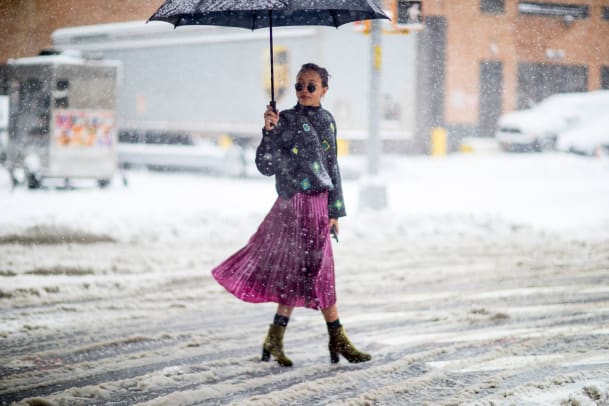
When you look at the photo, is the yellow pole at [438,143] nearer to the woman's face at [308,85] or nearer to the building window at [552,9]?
the building window at [552,9]

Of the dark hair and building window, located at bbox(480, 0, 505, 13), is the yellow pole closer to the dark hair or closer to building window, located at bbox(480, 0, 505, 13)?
building window, located at bbox(480, 0, 505, 13)

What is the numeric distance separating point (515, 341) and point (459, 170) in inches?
631

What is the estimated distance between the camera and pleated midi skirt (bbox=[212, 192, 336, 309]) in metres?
4.52

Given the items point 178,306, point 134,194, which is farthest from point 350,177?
point 178,306

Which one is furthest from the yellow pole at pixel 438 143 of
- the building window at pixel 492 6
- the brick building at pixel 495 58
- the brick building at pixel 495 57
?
the building window at pixel 492 6

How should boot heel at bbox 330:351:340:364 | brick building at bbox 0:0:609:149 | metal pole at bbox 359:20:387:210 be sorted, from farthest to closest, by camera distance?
brick building at bbox 0:0:609:149 → metal pole at bbox 359:20:387:210 → boot heel at bbox 330:351:340:364

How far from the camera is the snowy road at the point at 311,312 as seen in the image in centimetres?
414

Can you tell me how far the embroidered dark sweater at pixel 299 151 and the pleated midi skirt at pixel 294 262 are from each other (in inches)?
3.8

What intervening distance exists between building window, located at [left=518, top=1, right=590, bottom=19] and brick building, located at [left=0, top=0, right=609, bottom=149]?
3 cm

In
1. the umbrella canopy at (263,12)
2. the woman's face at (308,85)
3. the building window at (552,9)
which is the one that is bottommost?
the woman's face at (308,85)

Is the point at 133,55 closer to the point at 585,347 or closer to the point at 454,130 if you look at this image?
the point at 454,130

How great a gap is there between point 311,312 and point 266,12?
7.96ft

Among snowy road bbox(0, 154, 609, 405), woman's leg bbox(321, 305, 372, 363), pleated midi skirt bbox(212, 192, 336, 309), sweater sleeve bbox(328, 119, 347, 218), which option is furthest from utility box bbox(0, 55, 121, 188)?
woman's leg bbox(321, 305, 372, 363)

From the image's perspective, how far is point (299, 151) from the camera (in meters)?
4.48
